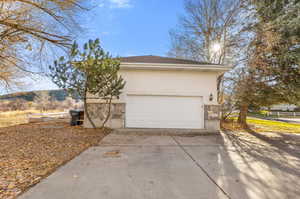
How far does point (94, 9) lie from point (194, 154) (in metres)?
7.25

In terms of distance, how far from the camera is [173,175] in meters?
2.69

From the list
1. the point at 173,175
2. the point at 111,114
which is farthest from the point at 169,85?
the point at 173,175

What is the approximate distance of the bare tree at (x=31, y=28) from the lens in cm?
552

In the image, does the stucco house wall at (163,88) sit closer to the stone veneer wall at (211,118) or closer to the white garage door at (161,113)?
the stone veneer wall at (211,118)

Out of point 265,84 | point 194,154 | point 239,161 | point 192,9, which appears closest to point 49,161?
point 194,154

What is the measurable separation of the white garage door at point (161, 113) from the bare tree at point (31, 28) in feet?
14.8

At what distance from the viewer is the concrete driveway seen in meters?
2.13

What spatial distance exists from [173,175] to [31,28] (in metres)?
7.78

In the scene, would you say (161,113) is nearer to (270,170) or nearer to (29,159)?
(270,170)

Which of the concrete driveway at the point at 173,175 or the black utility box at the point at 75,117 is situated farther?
the black utility box at the point at 75,117

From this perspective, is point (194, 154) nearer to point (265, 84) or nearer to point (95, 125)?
point (95, 125)

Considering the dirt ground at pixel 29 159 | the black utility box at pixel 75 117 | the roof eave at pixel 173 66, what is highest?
the roof eave at pixel 173 66

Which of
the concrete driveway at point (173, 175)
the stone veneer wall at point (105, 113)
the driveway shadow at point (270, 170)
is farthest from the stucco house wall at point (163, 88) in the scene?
the concrete driveway at point (173, 175)

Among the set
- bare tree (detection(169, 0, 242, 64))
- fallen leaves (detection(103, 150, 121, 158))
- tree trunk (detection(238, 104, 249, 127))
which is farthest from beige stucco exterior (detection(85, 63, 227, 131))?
bare tree (detection(169, 0, 242, 64))
